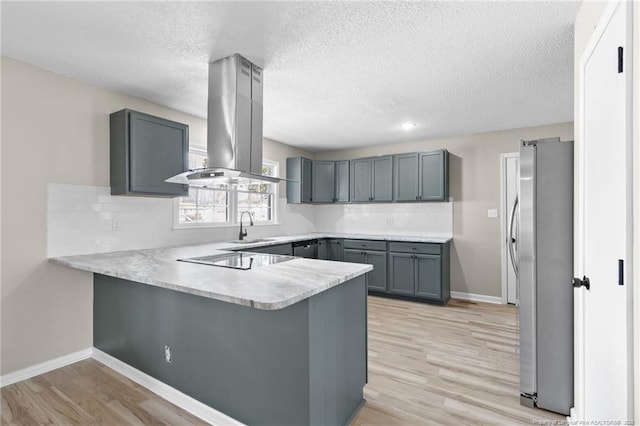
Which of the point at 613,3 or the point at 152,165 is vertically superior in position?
the point at 613,3

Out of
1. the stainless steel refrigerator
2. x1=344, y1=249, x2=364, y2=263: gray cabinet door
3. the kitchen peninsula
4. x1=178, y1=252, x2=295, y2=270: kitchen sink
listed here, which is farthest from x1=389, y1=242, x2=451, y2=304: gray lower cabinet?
the kitchen peninsula

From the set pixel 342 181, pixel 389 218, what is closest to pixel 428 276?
pixel 389 218

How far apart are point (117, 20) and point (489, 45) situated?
2.44 m

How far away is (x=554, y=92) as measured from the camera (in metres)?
3.11

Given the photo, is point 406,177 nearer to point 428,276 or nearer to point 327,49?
point 428,276

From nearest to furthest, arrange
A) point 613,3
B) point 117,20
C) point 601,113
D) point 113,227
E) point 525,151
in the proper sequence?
point 613,3 < point 601,113 < point 117,20 < point 525,151 < point 113,227

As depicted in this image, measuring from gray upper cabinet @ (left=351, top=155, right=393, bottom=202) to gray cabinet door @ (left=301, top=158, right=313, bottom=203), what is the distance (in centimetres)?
73

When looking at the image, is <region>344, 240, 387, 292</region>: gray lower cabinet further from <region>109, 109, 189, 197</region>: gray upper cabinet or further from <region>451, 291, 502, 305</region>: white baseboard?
<region>109, 109, 189, 197</region>: gray upper cabinet

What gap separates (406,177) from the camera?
15.9 feet

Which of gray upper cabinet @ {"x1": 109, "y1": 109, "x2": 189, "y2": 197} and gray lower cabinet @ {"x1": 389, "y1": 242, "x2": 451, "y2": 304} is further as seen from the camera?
gray lower cabinet @ {"x1": 389, "y1": 242, "x2": 451, "y2": 304}

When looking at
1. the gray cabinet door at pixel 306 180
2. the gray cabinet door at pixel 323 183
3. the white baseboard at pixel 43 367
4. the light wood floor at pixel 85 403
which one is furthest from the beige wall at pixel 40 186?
the gray cabinet door at pixel 323 183

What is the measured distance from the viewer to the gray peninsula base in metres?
1.63

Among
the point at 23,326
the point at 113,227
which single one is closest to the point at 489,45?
the point at 113,227

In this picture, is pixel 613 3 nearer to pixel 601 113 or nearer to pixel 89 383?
pixel 601 113
